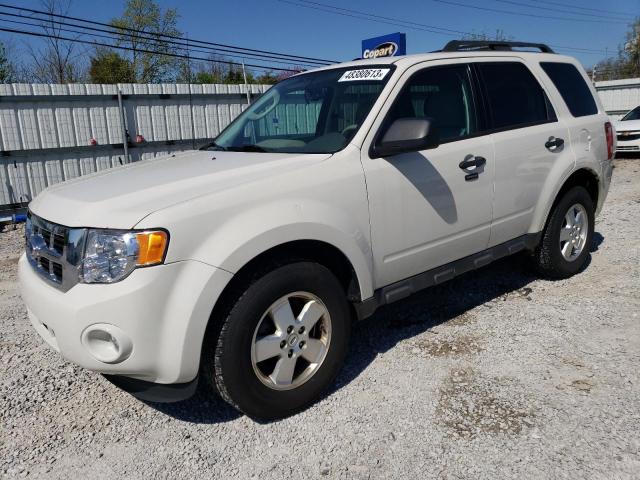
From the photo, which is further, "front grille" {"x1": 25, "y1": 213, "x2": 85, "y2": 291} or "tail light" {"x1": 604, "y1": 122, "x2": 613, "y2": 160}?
"tail light" {"x1": 604, "y1": 122, "x2": 613, "y2": 160}

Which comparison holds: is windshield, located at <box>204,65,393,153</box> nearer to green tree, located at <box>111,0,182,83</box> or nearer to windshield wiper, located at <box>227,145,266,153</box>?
windshield wiper, located at <box>227,145,266,153</box>

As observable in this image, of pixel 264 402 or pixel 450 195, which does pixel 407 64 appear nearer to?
pixel 450 195

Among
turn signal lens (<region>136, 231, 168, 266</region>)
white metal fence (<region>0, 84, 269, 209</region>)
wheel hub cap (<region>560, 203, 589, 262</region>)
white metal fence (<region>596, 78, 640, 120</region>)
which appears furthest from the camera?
white metal fence (<region>596, 78, 640, 120</region>)

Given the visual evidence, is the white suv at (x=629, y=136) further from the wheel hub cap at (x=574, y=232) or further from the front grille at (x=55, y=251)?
the front grille at (x=55, y=251)

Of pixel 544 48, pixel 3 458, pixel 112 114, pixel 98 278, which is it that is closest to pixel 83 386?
pixel 3 458

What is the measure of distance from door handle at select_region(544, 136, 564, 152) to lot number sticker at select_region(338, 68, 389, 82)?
159cm

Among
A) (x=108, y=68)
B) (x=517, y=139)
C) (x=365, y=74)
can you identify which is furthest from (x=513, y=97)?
(x=108, y=68)

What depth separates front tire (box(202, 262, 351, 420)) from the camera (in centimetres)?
253

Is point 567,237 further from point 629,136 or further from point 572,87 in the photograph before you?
point 629,136

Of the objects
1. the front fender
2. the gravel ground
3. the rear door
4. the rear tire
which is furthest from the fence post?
the front fender

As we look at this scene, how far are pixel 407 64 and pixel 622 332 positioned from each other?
2.38m

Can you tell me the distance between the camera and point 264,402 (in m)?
2.69

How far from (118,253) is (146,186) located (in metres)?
0.47

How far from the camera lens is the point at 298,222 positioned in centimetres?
265
